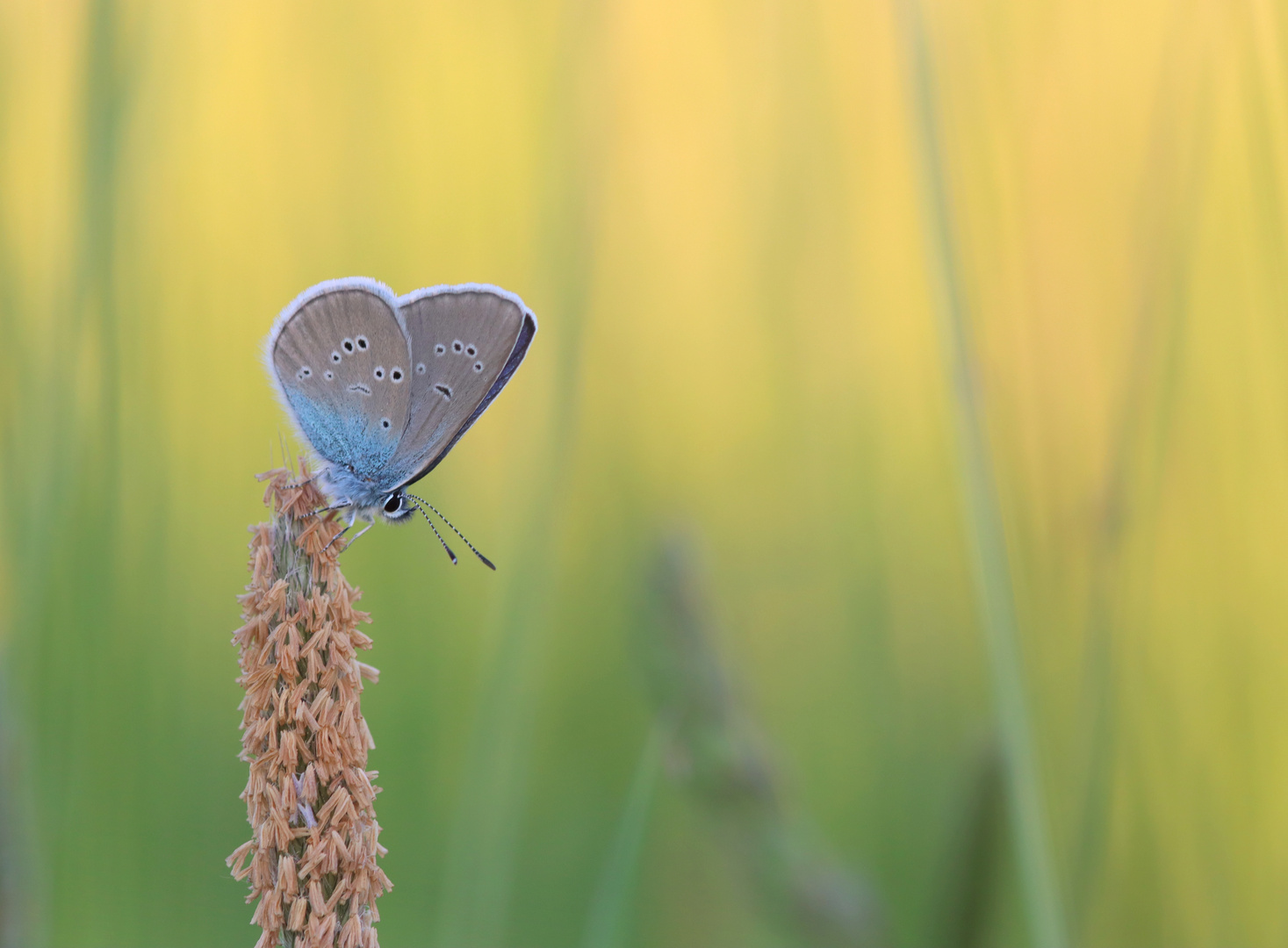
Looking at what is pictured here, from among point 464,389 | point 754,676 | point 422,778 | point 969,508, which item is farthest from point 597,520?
point 969,508

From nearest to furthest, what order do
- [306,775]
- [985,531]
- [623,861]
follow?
[306,775]
[623,861]
[985,531]

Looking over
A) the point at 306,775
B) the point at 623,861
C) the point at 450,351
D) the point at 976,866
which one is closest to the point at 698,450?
the point at 450,351

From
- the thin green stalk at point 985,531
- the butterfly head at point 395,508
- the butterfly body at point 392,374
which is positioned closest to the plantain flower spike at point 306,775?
the butterfly body at point 392,374

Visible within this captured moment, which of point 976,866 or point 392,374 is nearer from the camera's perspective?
point 976,866

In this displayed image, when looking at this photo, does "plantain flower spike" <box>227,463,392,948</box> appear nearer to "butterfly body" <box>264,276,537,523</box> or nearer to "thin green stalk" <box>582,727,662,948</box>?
"thin green stalk" <box>582,727,662,948</box>

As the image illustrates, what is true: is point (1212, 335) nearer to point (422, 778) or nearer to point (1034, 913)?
point (1034, 913)

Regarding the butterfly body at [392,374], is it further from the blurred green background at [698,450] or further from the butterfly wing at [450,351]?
the blurred green background at [698,450]

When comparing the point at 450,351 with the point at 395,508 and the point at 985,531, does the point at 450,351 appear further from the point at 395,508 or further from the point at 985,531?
the point at 985,531
